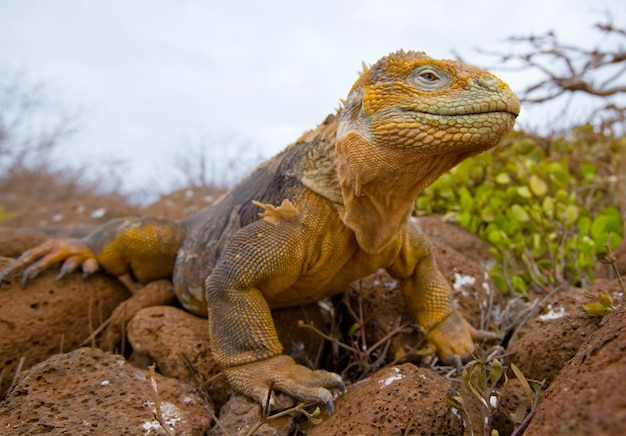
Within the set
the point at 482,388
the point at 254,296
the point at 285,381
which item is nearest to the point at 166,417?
the point at 285,381

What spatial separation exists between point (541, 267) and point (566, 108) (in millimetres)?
3773

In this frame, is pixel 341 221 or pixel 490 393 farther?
pixel 341 221

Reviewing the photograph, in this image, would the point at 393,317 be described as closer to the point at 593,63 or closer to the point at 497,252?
the point at 497,252

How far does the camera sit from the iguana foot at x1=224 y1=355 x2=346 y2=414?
2.36 meters

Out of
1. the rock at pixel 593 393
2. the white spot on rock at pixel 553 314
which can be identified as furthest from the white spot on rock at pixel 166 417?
the white spot on rock at pixel 553 314

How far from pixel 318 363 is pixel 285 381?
2.38ft

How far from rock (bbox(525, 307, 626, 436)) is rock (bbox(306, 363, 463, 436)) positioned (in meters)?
0.52

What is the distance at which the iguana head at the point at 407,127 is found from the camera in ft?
6.83

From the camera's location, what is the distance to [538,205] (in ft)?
14.0

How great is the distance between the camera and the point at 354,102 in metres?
2.47

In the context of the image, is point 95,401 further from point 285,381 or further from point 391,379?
point 391,379

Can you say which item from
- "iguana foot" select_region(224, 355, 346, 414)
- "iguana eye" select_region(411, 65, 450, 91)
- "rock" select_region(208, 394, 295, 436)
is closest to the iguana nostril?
"iguana eye" select_region(411, 65, 450, 91)

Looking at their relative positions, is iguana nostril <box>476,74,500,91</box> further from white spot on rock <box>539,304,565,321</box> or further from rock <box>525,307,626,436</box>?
white spot on rock <box>539,304,565,321</box>

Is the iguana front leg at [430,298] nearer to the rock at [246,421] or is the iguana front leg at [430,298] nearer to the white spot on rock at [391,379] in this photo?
the white spot on rock at [391,379]
